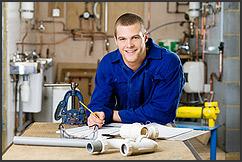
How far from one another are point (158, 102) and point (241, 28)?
9.71ft

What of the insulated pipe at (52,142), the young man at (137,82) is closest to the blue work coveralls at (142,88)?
the young man at (137,82)

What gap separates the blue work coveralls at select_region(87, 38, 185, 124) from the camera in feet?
8.59

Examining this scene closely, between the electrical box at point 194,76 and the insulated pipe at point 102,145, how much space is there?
437 cm

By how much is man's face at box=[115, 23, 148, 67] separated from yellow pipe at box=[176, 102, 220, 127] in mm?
2430

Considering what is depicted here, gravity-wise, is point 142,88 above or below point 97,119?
above

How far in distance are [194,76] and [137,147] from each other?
4424 mm

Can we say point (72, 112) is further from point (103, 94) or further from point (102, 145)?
point (102, 145)

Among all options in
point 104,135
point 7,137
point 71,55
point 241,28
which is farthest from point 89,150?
point 71,55

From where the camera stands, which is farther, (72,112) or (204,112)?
(204,112)

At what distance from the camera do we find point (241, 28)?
5297mm

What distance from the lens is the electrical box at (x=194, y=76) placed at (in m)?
6.16

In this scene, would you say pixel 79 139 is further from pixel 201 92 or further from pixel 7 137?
pixel 201 92

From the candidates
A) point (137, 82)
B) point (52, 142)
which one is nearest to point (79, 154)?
point (52, 142)

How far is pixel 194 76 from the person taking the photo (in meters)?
6.16
